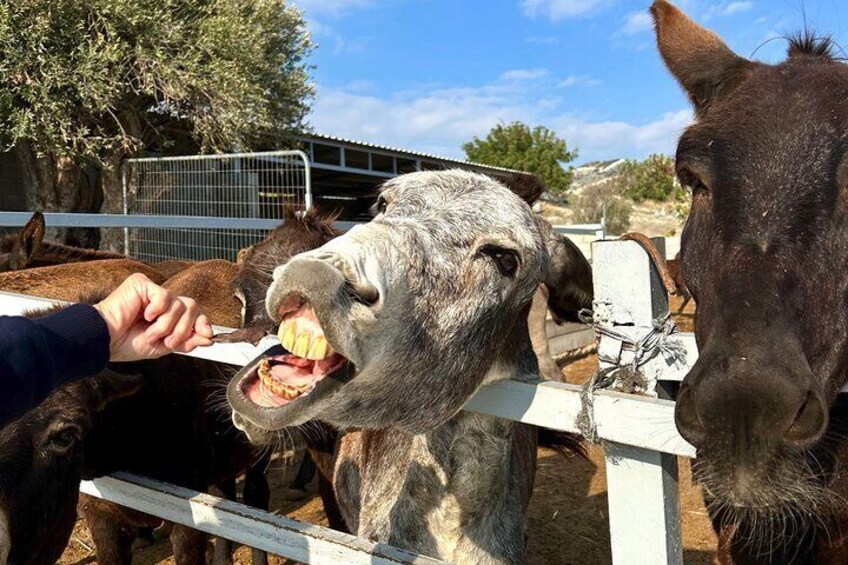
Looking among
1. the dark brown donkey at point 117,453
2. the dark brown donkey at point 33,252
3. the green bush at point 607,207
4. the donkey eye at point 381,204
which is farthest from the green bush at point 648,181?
the donkey eye at point 381,204

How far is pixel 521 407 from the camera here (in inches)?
70.2

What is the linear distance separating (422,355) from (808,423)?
2.85 feet

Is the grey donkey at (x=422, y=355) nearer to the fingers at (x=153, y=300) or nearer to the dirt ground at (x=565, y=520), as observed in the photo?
the fingers at (x=153, y=300)

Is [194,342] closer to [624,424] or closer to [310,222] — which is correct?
[624,424]

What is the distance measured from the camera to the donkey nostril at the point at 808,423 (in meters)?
1.20

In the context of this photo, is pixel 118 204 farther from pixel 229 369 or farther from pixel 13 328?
pixel 13 328

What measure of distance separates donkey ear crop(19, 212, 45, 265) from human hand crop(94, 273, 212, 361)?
433 cm

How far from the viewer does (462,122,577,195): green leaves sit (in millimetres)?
39281

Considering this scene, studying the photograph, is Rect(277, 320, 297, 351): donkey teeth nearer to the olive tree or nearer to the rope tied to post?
the rope tied to post

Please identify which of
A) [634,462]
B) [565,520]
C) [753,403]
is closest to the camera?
[753,403]

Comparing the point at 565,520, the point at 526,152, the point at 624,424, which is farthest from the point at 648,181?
the point at 624,424

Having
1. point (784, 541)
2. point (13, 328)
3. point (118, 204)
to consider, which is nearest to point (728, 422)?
point (784, 541)

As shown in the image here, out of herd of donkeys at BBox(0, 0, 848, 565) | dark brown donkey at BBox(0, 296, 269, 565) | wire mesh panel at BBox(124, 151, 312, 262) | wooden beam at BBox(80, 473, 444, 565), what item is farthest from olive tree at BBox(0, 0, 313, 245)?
wooden beam at BBox(80, 473, 444, 565)

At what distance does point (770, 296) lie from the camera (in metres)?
1.37
